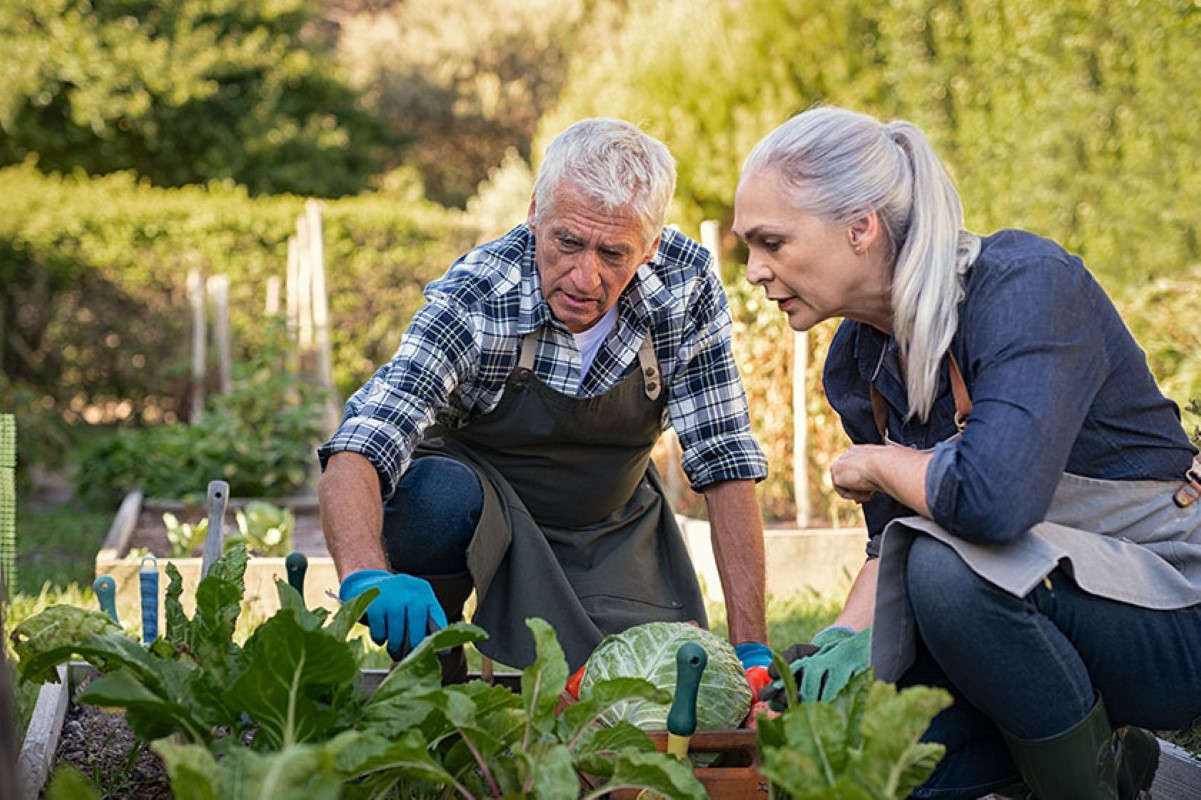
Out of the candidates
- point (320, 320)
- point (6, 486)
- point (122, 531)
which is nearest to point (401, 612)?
point (6, 486)

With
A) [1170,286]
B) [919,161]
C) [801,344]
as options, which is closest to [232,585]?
[919,161]

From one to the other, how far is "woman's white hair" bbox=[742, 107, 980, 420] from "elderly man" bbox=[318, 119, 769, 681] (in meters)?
0.54

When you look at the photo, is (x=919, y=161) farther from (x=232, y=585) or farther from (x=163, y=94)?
(x=163, y=94)

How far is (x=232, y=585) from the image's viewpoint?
2.00 meters

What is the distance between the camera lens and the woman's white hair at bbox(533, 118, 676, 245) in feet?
8.66

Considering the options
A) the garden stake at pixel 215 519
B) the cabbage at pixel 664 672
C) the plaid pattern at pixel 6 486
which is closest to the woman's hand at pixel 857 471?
the cabbage at pixel 664 672

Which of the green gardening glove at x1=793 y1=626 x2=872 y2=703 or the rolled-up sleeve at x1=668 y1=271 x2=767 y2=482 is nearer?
the green gardening glove at x1=793 y1=626 x2=872 y2=703

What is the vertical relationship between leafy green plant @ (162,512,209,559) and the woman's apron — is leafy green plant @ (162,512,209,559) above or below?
below

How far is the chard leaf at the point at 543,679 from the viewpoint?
180 centimetres

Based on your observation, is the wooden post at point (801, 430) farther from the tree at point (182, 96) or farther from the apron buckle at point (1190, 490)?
the tree at point (182, 96)

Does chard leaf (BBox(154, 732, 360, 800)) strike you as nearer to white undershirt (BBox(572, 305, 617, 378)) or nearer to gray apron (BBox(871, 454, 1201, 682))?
gray apron (BBox(871, 454, 1201, 682))

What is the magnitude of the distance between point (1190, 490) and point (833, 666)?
0.64 meters

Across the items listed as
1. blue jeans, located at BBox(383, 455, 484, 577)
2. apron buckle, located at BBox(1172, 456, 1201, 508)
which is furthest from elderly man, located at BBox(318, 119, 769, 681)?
apron buckle, located at BBox(1172, 456, 1201, 508)

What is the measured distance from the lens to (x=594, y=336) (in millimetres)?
2957
